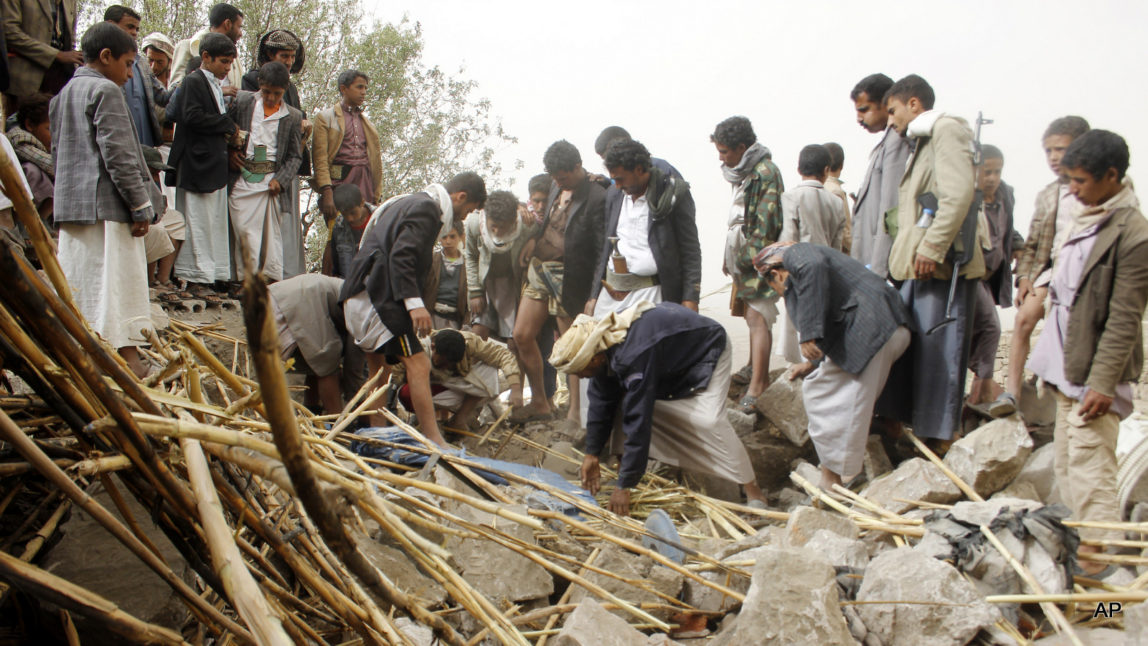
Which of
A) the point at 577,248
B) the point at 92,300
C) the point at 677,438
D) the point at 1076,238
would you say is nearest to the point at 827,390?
the point at 677,438

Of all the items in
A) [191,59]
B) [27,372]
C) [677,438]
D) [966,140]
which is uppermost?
[191,59]

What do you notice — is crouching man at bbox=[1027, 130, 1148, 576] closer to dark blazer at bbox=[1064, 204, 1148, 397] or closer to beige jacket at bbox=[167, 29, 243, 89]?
dark blazer at bbox=[1064, 204, 1148, 397]

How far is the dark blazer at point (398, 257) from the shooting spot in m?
4.74

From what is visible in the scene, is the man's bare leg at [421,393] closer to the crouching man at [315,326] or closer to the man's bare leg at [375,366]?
the man's bare leg at [375,366]

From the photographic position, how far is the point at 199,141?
5582 millimetres

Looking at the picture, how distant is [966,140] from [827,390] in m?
1.61

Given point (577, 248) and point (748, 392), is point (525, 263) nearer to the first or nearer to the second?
point (577, 248)

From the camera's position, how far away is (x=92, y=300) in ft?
13.5

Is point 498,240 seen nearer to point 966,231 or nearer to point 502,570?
point 966,231

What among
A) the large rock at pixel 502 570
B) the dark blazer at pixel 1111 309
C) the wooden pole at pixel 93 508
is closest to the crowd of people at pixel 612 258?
the dark blazer at pixel 1111 309

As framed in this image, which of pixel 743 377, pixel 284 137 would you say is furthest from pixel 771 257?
pixel 284 137

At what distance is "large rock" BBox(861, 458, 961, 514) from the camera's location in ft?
12.2

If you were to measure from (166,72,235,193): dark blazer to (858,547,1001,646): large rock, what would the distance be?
5.35 meters

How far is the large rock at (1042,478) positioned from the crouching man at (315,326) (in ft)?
14.3
